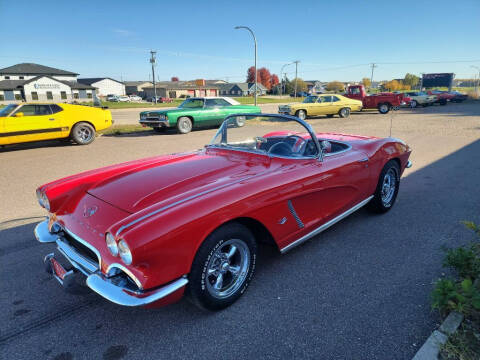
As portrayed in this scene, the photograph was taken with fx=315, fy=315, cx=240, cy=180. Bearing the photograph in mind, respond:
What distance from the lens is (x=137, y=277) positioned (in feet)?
6.33

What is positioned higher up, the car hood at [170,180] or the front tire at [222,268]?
the car hood at [170,180]

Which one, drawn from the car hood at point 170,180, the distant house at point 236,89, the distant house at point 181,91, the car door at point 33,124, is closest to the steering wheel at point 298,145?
the car hood at point 170,180

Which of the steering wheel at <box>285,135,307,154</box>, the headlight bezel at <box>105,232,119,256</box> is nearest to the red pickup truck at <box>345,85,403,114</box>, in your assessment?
the steering wheel at <box>285,135,307,154</box>

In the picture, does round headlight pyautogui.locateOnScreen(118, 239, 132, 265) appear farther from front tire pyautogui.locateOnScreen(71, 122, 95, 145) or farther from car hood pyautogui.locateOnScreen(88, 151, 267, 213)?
front tire pyautogui.locateOnScreen(71, 122, 95, 145)

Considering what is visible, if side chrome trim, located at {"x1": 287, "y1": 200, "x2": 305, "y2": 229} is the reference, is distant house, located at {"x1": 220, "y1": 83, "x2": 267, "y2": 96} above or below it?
above

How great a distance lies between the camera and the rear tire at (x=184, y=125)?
1212 centimetres

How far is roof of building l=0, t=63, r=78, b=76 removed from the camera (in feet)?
193

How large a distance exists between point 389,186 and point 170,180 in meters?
3.04

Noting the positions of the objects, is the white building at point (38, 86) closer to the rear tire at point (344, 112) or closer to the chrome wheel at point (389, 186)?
the rear tire at point (344, 112)

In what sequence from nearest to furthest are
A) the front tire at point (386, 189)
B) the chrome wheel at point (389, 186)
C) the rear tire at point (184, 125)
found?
the front tire at point (386, 189)
the chrome wheel at point (389, 186)
the rear tire at point (184, 125)

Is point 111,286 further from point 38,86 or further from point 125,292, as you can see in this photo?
point 38,86

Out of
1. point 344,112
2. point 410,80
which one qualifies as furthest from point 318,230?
point 410,80

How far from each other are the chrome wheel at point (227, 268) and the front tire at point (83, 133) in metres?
8.81

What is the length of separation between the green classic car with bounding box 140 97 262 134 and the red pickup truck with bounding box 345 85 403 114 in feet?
33.7
